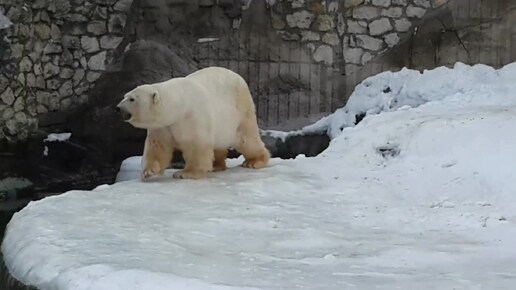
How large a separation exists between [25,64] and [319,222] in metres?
5.64

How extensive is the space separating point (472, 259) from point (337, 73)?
629 centimetres

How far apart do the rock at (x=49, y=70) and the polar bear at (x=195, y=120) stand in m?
3.95

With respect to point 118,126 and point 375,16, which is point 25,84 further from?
point 375,16

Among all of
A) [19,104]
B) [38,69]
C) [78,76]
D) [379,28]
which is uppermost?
[379,28]

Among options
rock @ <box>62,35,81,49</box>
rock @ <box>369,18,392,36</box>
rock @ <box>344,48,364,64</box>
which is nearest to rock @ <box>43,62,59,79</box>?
rock @ <box>62,35,81,49</box>

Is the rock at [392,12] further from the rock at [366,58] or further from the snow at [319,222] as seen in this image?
the snow at [319,222]

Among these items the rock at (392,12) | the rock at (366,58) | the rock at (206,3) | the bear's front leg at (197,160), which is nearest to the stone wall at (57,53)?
the rock at (206,3)

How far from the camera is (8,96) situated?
8812 millimetres

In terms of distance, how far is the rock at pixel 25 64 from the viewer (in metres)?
8.98

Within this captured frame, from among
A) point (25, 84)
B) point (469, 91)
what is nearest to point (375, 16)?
point (469, 91)

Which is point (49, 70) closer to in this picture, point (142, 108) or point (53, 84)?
point (53, 84)

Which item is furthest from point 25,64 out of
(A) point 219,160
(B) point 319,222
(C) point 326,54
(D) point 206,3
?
(B) point 319,222

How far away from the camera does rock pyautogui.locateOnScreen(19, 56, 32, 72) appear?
8.98m

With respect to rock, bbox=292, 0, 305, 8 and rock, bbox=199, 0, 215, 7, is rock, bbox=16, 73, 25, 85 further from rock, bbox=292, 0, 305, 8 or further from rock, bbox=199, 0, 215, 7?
rock, bbox=292, 0, 305, 8
